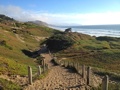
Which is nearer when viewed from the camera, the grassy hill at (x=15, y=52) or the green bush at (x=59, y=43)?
the grassy hill at (x=15, y=52)

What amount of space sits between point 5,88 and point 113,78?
1757 centimetres

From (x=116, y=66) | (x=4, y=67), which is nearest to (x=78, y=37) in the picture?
(x=116, y=66)

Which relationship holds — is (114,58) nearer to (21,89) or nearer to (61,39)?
(61,39)

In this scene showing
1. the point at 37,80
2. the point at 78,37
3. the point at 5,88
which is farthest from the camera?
the point at 78,37

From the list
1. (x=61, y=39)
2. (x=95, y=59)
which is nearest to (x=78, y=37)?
(x=61, y=39)

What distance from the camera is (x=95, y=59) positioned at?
47.9 metres

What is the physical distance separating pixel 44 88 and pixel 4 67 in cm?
673

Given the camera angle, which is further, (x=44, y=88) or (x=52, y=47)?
(x=52, y=47)

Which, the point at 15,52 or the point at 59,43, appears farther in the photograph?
the point at 59,43

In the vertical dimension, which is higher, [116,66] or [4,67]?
[4,67]

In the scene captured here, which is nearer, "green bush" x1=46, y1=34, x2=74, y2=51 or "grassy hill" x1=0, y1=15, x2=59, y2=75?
"grassy hill" x1=0, y1=15, x2=59, y2=75

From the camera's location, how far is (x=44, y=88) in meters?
19.1

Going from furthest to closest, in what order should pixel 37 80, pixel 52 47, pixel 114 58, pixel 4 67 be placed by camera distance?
pixel 52 47, pixel 114 58, pixel 4 67, pixel 37 80

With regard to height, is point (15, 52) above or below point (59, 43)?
above
